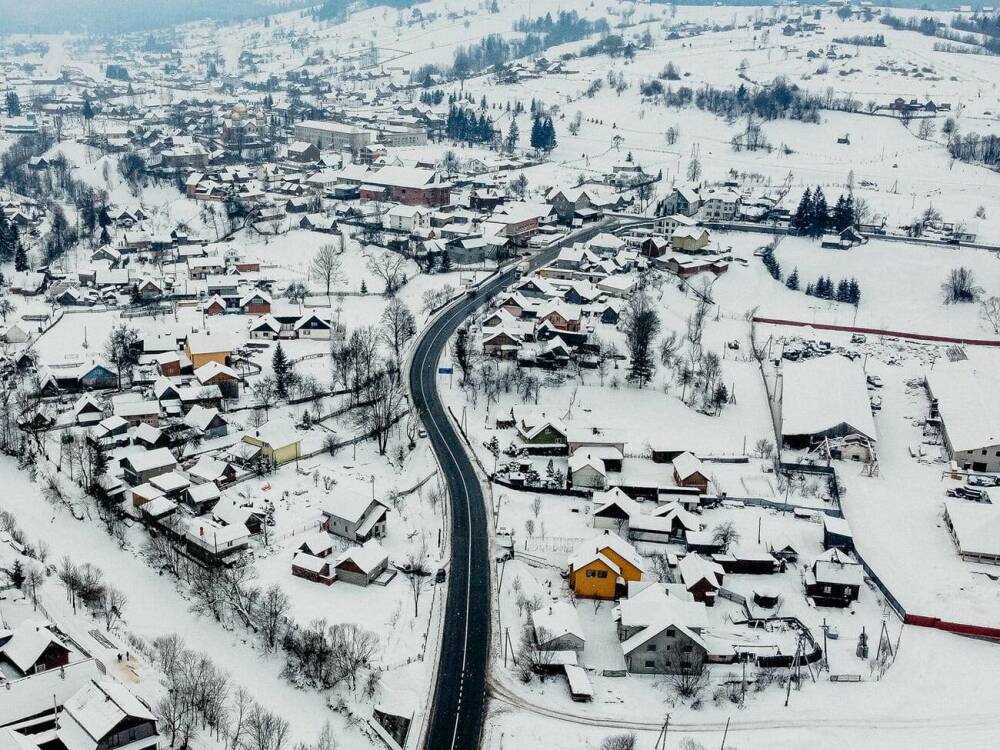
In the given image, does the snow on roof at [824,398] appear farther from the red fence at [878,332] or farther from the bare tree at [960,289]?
the bare tree at [960,289]

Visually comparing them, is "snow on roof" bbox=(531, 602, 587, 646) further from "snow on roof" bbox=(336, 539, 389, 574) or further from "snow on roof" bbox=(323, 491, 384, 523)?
"snow on roof" bbox=(323, 491, 384, 523)

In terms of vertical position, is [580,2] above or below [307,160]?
above

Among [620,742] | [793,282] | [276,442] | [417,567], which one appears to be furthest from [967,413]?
[276,442]

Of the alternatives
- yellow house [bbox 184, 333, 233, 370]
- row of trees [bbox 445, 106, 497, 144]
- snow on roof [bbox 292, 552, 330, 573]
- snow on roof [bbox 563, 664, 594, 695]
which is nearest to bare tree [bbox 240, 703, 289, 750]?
snow on roof [bbox 292, 552, 330, 573]

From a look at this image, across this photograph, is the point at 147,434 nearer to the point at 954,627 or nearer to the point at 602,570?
the point at 602,570

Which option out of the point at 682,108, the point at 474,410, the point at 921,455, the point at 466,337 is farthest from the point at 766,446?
the point at 682,108

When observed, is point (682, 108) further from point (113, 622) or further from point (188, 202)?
point (113, 622)
